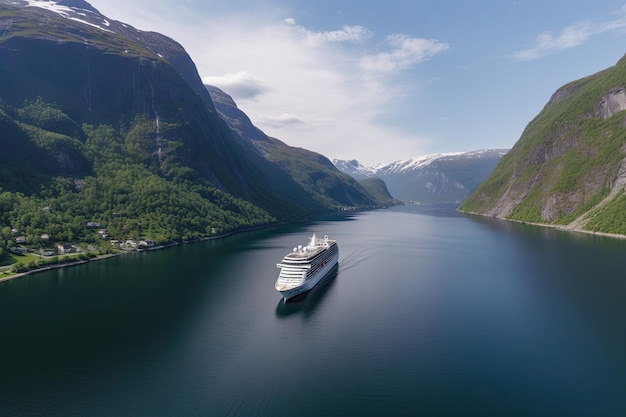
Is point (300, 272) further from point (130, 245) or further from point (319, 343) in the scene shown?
point (130, 245)

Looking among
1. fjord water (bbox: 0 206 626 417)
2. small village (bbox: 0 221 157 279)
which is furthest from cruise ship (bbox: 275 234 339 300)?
small village (bbox: 0 221 157 279)

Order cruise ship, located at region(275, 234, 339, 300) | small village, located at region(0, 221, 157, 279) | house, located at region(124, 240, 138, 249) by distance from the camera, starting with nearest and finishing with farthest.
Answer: cruise ship, located at region(275, 234, 339, 300)
small village, located at region(0, 221, 157, 279)
house, located at region(124, 240, 138, 249)

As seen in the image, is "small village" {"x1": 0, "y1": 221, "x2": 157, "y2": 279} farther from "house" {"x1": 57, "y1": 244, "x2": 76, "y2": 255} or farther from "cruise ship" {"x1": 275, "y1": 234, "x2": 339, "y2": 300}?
"cruise ship" {"x1": 275, "y1": 234, "x2": 339, "y2": 300}

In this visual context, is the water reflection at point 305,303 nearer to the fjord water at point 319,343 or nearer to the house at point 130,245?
→ the fjord water at point 319,343

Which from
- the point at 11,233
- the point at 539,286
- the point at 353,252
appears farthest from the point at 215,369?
the point at 11,233

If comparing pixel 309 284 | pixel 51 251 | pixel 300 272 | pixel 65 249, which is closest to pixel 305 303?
pixel 309 284

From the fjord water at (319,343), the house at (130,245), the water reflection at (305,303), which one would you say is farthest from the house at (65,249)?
the water reflection at (305,303)

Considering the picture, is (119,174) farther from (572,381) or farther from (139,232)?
(572,381)
